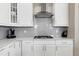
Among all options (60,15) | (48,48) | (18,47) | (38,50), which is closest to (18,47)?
(18,47)

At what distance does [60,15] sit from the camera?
88.6 inches

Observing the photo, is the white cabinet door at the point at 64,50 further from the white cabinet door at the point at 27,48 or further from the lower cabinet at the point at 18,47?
the lower cabinet at the point at 18,47

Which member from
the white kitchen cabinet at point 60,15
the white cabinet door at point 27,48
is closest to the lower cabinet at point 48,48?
the white cabinet door at point 27,48

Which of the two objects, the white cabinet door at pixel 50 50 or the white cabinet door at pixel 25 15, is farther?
the white cabinet door at pixel 25 15

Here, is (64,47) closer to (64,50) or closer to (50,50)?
(64,50)

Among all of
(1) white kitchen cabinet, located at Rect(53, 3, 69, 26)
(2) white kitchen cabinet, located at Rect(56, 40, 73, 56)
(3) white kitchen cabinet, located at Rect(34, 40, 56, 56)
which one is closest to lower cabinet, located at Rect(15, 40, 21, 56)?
(3) white kitchen cabinet, located at Rect(34, 40, 56, 56)

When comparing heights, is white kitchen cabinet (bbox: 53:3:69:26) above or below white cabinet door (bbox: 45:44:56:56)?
above

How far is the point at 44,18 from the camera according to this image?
2.47m

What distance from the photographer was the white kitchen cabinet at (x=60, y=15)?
225 centimetres

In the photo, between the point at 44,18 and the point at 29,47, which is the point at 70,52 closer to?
the point at 29,47

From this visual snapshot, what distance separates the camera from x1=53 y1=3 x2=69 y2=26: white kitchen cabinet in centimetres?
225

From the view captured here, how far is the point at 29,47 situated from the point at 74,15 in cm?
105

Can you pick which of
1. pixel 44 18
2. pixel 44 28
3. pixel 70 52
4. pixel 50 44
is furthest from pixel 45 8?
pixel 70 52

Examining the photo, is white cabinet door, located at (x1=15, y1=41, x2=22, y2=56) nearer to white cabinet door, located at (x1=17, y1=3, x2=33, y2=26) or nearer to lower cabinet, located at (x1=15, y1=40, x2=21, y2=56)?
lower cabinet, located at (x1=15, y1=40, x2=21, y2=56)
